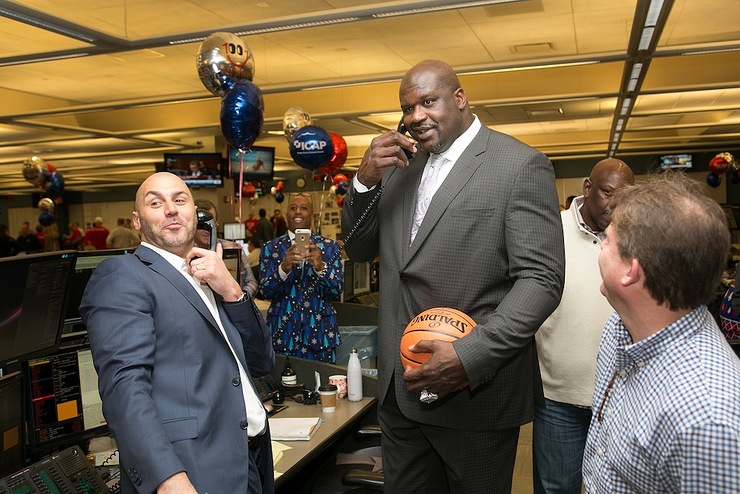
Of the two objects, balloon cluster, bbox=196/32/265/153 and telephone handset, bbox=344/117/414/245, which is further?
balloon cluster, bbox=196/32/265/153

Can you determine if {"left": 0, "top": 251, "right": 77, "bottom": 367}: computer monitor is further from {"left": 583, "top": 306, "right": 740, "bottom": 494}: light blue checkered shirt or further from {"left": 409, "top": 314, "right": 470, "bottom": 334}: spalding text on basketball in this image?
{"left": 583, "top": 306, "right": 740, "bottom": 494}: light blue checkered shirt

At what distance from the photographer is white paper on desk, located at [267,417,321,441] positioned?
9.86 ft

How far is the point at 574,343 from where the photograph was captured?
292cm

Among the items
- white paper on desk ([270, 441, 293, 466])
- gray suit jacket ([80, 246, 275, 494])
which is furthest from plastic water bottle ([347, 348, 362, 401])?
gray suit jacket ([80, 246, 275, 494])

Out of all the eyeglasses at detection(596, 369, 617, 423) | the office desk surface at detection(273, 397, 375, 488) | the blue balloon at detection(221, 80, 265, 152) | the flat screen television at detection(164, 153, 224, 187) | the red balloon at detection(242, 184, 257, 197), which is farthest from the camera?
the red balloon at detection(242, 184, 257, 197)

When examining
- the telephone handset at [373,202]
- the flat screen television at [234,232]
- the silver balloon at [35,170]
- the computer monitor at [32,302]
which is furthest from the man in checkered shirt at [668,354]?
the silver balloon at [35,170]

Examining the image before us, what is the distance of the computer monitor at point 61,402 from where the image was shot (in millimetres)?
2350

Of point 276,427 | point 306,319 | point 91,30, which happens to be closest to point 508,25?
point 91,30

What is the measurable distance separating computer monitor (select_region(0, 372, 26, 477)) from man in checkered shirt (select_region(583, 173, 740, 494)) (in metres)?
1.72

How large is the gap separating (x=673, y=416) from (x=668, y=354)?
0.46ft

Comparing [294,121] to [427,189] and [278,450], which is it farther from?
[427,189]

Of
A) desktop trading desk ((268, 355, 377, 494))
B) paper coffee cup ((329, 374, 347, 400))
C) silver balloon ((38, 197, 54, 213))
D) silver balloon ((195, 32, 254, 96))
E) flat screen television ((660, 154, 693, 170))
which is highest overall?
silver balloon ((195, 32, 254, 96))

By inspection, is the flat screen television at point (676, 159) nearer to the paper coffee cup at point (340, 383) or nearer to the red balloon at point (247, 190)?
the red balloon at point (247, 190)

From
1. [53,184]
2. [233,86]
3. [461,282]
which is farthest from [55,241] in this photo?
[461,282]
